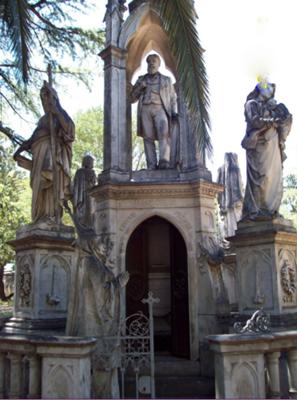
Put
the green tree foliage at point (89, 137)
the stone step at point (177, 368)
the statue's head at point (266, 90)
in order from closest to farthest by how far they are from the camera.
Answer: the stone step at point (177, 368) → the statue's head at point (266, 90) → the green tree foliage at point (89, 137)

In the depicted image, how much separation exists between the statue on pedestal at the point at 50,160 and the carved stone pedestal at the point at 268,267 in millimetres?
2972

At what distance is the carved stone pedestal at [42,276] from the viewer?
22.7 ft

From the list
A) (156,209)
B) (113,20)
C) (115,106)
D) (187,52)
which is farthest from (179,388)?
(113,20)

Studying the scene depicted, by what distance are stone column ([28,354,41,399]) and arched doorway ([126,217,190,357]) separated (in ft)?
9.86

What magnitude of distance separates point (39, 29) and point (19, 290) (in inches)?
323

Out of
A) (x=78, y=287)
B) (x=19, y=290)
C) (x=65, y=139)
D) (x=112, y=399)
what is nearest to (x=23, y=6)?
(x=65, y=139)

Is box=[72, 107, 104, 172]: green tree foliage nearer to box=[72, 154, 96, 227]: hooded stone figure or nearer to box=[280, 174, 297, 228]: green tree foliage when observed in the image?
box=[280, 174, 297, 228]: green tree foliage

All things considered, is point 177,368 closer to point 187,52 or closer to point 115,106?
point 187,52

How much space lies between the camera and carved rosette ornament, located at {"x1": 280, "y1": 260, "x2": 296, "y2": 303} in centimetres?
652

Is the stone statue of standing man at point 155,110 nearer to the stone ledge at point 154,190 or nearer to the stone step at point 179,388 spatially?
the stone ledge at point 154,190

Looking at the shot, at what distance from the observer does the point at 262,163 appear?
22.8 ft

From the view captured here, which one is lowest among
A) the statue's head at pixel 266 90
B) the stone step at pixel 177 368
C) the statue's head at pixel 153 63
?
the stone step at pixel 177 368

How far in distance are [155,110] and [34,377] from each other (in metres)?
5.32

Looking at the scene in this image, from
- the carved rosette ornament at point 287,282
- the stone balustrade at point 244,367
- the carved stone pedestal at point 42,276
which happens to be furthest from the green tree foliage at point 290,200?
the stone balustrade at point 244,367
